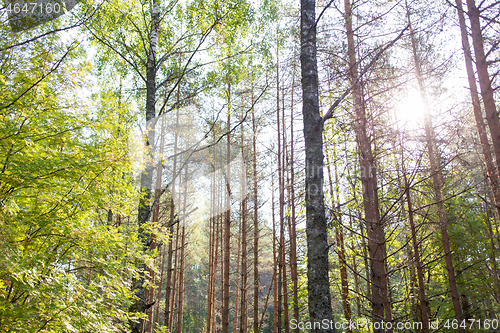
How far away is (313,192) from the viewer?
10.4ft

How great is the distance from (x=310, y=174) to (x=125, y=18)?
5.03 meters

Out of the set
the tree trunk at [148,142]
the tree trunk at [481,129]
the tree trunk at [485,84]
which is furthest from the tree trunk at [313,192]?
the tree trunk at [485,84]

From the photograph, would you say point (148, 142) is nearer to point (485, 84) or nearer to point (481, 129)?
point (485, 84)

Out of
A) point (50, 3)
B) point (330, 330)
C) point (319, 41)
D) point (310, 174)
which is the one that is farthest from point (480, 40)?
point (50, 3)

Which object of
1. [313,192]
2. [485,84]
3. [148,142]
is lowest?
[313,192]

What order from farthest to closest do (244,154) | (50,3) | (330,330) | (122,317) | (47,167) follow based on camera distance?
(244,154) < (50,3) < (122,317) < (47,167) < (330,330)

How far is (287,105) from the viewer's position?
33.1 feet

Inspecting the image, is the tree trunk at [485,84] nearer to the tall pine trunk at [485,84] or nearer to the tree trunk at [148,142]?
the tall pine trunk at [485,84]

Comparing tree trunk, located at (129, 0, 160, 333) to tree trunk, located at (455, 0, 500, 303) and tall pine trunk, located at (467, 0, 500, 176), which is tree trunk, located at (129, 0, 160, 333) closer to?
tree trunk, located at (455, 0, 500, 303)

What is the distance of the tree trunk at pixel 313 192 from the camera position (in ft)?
9.30

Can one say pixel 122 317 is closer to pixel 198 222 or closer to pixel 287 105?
pixel 287 105

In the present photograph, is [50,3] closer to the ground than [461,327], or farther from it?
farther from it

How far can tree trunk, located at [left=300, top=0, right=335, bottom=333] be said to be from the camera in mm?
2834

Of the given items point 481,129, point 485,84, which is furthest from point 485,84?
point 481,129
